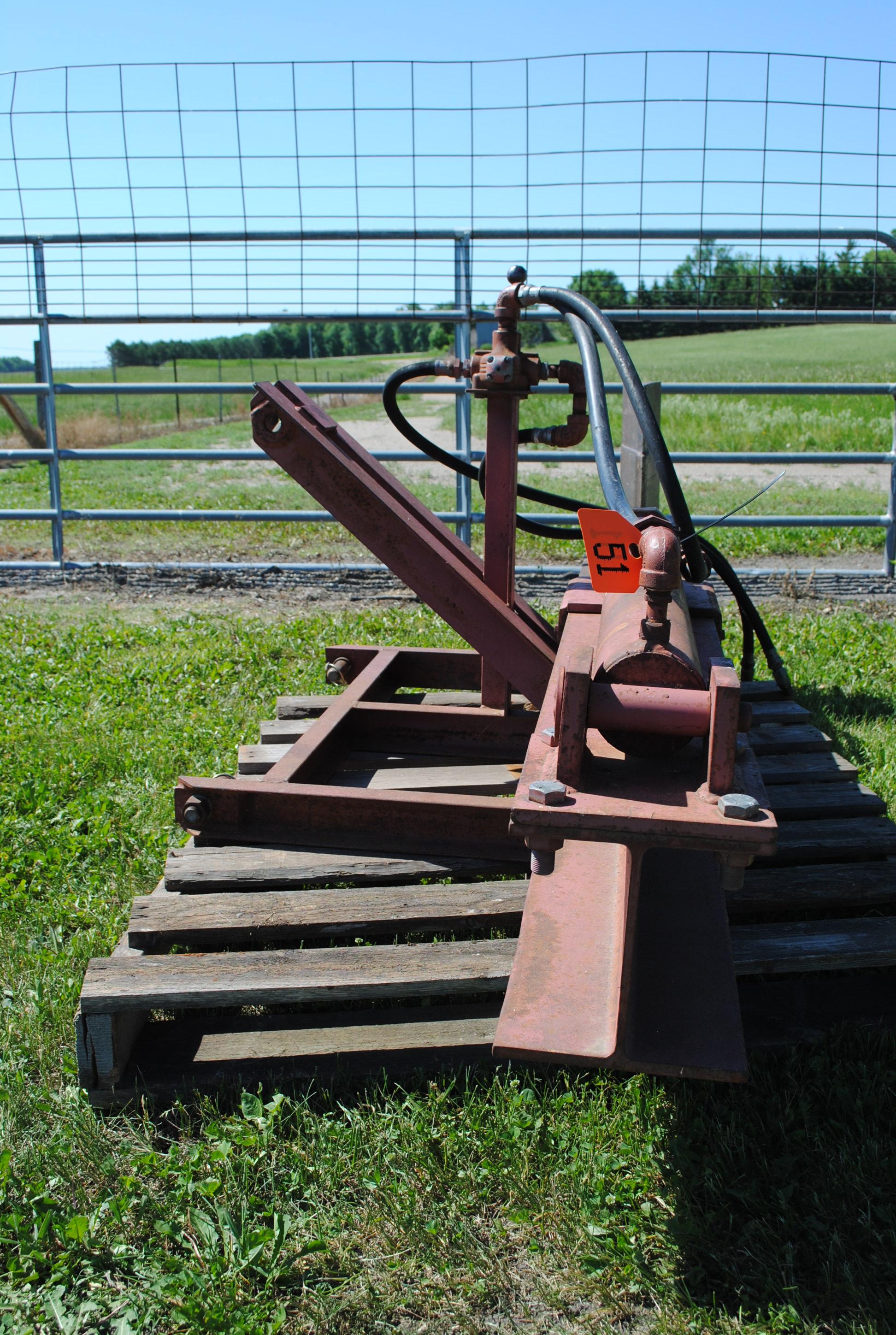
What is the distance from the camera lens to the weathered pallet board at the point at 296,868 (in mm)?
2441

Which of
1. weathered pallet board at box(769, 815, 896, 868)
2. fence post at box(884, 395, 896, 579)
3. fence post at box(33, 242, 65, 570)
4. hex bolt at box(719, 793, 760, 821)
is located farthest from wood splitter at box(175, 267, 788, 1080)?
fence post at box(33, 242, 65, 570)

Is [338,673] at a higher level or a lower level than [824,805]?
higher

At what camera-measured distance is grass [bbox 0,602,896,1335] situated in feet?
5.18

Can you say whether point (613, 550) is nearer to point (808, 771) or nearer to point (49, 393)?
point (808, 771)

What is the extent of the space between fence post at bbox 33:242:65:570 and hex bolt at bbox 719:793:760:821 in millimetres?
5535

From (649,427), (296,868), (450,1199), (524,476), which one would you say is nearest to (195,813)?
(296,868)

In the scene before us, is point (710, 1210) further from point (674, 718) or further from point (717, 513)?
point (717, 513)

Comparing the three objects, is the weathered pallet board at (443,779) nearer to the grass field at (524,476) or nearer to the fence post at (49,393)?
the grass field at (524,476)

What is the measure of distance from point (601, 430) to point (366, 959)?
1.27 meters

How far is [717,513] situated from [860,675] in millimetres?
5289

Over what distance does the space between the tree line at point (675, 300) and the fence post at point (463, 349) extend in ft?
0.60

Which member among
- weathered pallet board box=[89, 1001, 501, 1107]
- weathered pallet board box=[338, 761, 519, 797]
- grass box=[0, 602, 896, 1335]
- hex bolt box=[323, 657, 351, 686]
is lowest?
grass box=[0, 602, 896, 1335]

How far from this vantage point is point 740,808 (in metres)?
1.42

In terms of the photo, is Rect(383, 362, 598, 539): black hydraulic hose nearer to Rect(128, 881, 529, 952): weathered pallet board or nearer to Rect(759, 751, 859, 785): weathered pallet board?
Rect(759, 751, 859, 785): weathered pallet board
